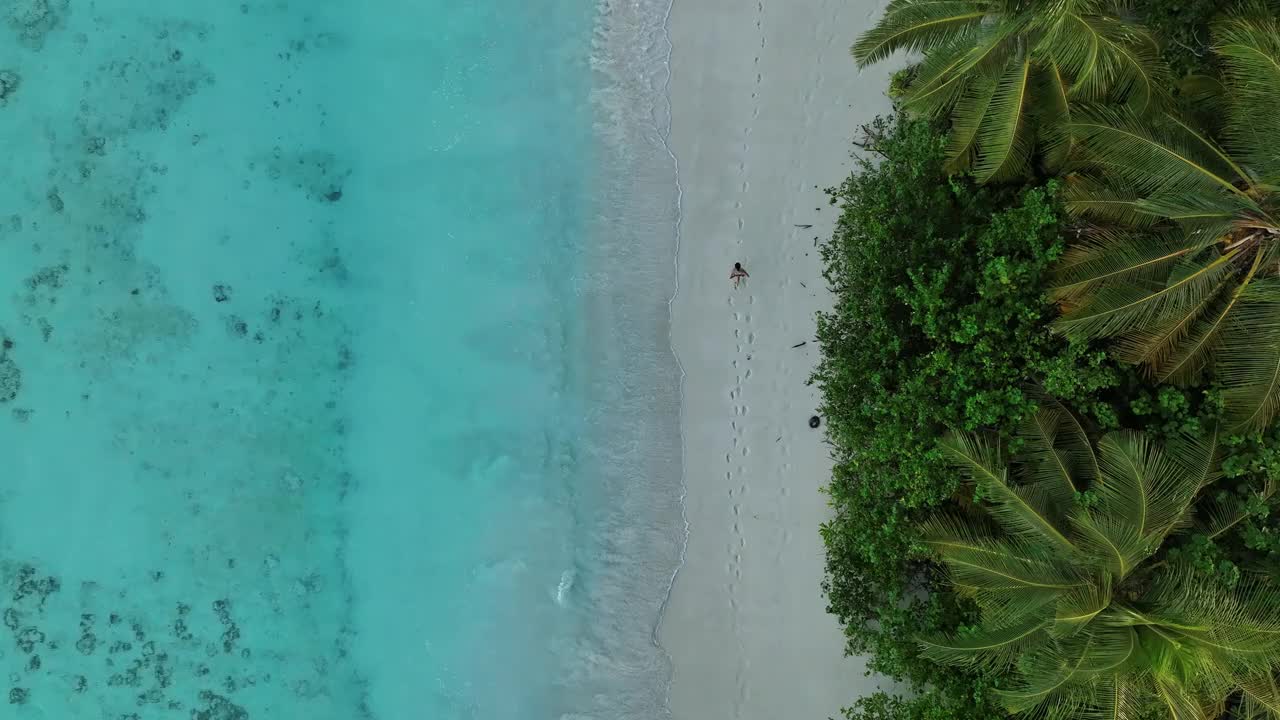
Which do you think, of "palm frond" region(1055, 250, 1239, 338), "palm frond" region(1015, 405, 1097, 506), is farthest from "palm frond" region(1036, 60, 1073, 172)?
"palm frond" region(1015, 405, 1097, 506)

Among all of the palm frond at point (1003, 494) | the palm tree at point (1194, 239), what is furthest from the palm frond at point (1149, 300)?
the palm frond at point (1003, 494)

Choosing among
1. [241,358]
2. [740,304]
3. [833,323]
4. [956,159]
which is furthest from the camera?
[241,358]

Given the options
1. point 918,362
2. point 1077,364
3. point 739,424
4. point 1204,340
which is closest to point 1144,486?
point 1077,364

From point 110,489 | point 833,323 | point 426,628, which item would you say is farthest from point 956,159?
point 110,489

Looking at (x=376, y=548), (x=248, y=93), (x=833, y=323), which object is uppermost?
(x=248, y=93)

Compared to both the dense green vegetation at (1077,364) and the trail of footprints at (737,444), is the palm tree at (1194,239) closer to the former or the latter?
the dense green vegetation at (1077,364)

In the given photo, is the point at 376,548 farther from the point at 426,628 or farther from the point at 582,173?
the point at 582,173

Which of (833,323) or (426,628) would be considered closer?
(833,323)

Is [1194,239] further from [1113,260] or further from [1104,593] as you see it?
[1104,593]
